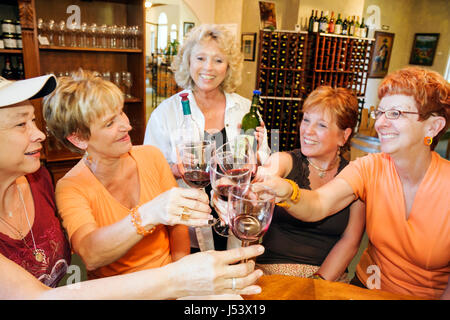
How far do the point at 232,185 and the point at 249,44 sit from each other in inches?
216

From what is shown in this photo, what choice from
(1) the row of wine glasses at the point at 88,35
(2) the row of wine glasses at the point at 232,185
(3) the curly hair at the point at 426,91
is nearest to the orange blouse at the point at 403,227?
(3) the curly hair at the point at 426,91

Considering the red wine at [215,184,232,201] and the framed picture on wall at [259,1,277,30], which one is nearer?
the red wine at [215,184,232,201]

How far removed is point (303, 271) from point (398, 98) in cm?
96

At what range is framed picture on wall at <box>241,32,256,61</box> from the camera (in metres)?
6.00

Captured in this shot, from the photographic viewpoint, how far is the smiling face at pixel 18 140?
3.52ft

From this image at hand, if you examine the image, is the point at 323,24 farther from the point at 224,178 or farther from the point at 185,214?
the point at 185,214

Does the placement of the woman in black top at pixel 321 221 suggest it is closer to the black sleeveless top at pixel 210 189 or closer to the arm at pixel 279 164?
the arm at pixel 279 164

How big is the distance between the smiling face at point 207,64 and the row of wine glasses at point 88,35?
191 centimetres

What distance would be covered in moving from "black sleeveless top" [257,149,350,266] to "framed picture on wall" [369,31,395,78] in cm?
679

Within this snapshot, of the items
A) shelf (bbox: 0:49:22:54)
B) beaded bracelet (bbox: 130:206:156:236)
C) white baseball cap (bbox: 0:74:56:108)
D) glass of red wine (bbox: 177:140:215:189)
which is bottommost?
beaded bracelet (bbox: 130:206:156:236)

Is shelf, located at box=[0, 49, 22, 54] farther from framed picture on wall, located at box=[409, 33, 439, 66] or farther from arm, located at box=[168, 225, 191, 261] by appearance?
framed picture on wall, located at box=[409, 33, 439, 66]

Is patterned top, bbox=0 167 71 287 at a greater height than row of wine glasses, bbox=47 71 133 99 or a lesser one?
lesser

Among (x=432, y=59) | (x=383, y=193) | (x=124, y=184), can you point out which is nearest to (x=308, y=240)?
(x=383, y=193)

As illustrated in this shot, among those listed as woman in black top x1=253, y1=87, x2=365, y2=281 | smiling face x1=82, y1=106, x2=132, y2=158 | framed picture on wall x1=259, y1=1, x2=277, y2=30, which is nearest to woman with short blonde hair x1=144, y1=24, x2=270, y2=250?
woman in black top x1=253, y1=87, x2=365, y2=281
